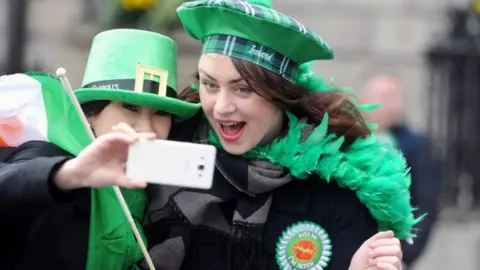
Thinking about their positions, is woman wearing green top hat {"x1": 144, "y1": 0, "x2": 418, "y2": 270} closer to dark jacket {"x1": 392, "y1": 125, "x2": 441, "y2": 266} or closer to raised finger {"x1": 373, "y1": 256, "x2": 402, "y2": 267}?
raised finger {"x1": 373, "y1": 256, "x2": 402, "y2": 267}

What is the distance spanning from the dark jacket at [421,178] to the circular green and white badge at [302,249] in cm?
259

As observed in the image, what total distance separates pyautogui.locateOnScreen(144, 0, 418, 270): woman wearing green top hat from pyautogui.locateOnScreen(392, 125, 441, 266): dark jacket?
2487 millimetres

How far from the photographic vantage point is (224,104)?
3152 mm

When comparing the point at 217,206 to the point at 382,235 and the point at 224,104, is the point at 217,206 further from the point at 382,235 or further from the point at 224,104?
the point at 382,235

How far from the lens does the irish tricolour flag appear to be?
124 inches

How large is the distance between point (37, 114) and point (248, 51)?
2.18 ft

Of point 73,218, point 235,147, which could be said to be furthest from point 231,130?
point 73,218

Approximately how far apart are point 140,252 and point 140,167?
1.97ft

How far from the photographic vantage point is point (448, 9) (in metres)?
9.67

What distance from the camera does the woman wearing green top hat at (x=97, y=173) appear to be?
9.03 feet

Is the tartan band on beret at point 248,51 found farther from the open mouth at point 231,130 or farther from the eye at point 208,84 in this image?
the open mouth at point 231,130

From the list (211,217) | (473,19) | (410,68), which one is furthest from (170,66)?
(410,68)

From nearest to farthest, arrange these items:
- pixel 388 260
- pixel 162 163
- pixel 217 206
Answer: pixel 162 163
pixel 388 260
pixel 217 206

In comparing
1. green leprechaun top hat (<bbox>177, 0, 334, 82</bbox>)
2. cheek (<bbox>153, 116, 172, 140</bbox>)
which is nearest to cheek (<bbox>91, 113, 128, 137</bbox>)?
cheek (<bbox>153, 116, 172, 140</bbox>)
